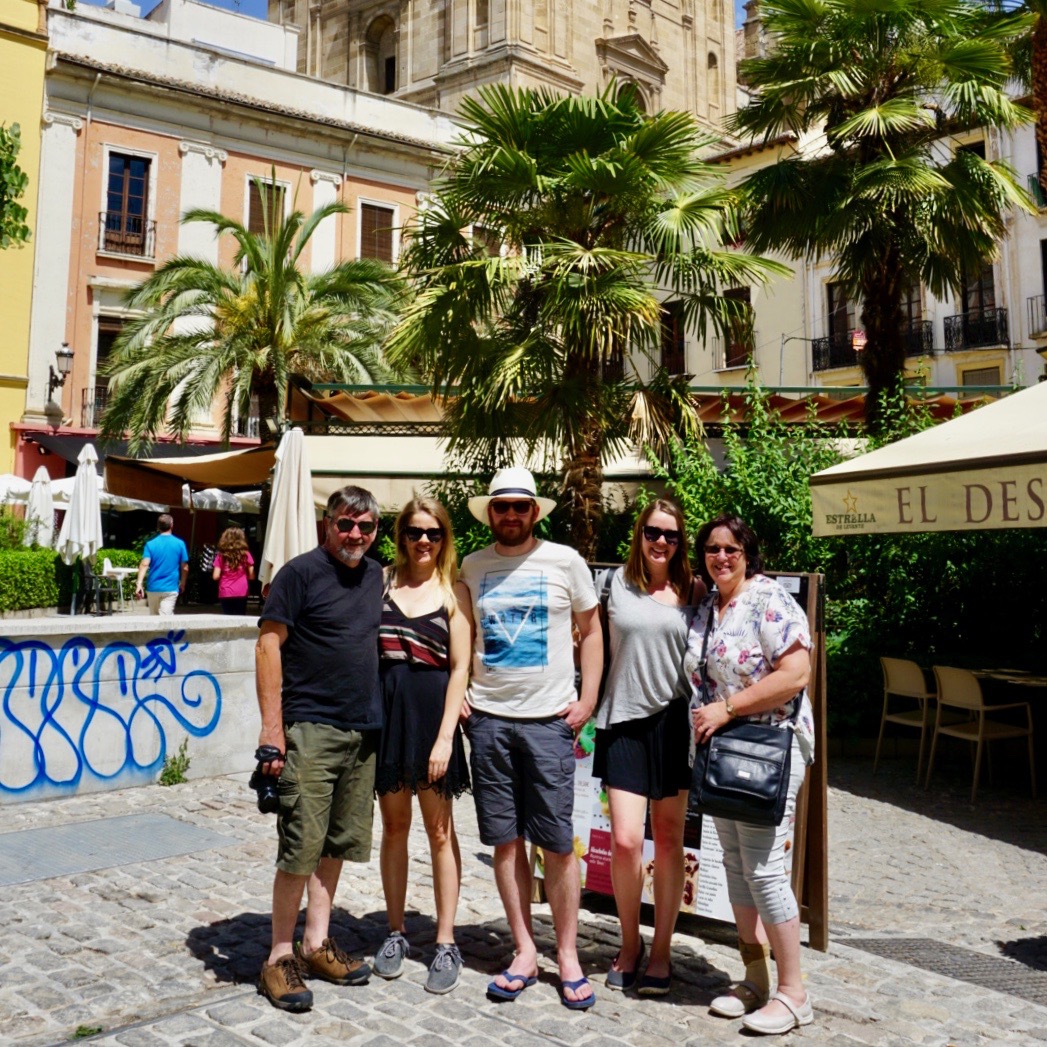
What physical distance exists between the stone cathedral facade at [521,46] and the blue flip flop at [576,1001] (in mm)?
37511

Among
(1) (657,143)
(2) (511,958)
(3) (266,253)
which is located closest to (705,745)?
(2) (511,958)

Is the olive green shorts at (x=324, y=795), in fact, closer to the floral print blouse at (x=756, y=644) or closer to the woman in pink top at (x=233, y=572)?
the floral print blouse at (x=756, y=644)

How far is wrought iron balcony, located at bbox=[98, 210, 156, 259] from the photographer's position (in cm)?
2867

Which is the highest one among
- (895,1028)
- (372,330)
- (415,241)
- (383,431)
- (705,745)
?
(372,330)

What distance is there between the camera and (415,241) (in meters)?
10.9

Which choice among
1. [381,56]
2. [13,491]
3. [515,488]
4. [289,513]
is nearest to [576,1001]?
[515,488]

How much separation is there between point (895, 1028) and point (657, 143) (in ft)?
26.9

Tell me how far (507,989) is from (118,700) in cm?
443

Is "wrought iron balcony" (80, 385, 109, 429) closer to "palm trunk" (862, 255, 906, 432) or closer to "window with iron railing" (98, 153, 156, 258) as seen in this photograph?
"window with iron railing" (98, 153, 156, 258)

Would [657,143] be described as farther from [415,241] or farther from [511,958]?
[511,958]

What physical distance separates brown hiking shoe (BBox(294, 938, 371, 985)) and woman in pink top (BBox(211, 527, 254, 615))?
1112cm

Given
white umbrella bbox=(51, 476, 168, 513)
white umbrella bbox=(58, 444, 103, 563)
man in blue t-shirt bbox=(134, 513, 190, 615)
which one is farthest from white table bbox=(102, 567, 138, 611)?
man in blue t-shirt bbox=(134, 513, 190, 615)

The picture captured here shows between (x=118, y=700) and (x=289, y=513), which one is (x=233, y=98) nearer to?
(x=289, y=513)

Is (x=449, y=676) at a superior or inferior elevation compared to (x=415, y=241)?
inferior
